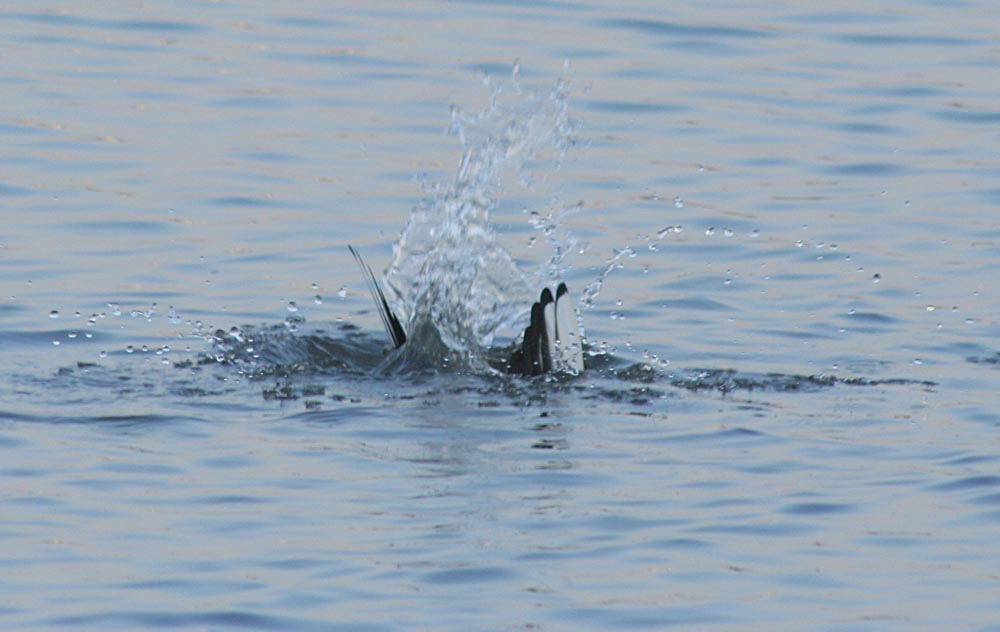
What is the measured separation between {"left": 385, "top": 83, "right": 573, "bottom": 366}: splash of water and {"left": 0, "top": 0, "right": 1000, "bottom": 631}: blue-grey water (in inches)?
10.4

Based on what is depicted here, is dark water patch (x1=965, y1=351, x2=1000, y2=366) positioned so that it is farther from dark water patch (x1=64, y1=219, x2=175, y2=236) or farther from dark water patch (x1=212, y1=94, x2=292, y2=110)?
dark water patch (x1=212, y1=94, x2=292, y2=110)

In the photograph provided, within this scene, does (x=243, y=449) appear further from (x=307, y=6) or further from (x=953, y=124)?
(x=307, y=6)

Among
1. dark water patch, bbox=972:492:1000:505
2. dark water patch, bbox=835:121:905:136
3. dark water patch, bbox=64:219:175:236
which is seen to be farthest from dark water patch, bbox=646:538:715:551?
dark water patch, bbox=835:121:905:136

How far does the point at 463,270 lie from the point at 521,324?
422 mm

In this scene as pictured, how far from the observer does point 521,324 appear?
419 inches

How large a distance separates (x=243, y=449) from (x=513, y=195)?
572cm

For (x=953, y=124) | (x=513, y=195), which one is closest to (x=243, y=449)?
(x=513, y=195)

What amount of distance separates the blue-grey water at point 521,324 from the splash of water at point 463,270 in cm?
26

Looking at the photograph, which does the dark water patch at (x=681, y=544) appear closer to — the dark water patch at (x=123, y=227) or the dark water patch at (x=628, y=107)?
the dark water patch at (x=123, y=227)

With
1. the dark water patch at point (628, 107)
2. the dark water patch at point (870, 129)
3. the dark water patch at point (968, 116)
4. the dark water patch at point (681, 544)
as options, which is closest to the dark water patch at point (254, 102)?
the dark water patch at point (628, 107)

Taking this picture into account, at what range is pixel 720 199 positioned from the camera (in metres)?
13.3

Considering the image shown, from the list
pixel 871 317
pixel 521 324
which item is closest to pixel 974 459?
pixel 871 317

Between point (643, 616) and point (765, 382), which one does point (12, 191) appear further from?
point (643, 616)

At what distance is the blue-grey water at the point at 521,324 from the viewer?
6.76m
